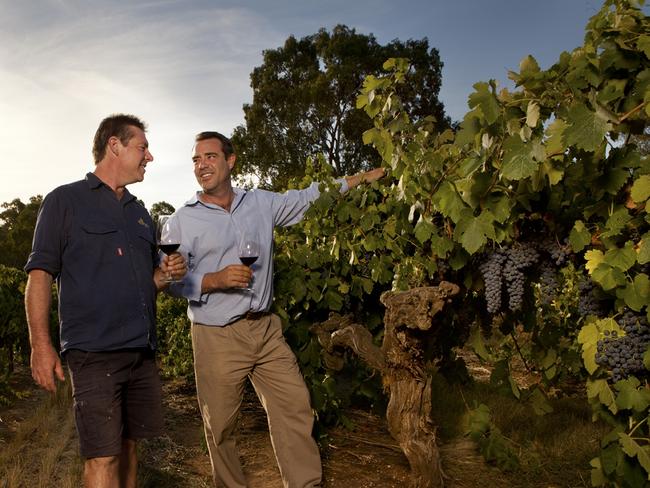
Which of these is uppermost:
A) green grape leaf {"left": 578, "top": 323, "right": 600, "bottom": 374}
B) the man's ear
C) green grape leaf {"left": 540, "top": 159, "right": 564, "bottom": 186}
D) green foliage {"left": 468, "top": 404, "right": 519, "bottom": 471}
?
the man's ear

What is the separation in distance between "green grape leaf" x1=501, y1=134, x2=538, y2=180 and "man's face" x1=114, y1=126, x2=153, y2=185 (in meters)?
1.71

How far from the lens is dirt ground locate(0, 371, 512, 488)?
426 centimetres

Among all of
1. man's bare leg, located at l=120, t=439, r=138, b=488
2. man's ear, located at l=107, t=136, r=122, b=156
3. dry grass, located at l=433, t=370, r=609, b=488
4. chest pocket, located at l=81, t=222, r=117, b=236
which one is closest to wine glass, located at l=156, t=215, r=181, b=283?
chest pocket, located at l=81, t=222, r=117, b=236

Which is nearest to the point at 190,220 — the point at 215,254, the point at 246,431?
the point at 215,254

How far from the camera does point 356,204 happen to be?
4.43 m

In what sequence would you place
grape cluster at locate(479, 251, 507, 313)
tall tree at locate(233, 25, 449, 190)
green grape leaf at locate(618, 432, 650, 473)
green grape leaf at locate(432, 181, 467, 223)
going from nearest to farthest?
1. green grape leaf at locate(618, 432, 650, 473)
2. green grape leaf at locate(432, 181, 467, 223)
3. grape cluster at locate(479, 251, 507, 313)
4. tall tree at locate(233, 25, 449, 190)

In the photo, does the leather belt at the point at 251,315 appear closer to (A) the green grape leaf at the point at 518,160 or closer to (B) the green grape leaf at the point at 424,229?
(B) the green grape leaf at the point at 424,229

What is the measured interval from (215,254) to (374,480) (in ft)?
6.15

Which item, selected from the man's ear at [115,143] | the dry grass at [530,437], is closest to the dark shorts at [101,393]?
the man's ear at [115,143]

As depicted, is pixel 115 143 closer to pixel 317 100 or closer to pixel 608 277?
pixel 608 277

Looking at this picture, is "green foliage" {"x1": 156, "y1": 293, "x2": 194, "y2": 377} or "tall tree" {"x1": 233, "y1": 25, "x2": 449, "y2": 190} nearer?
"green foliage" {"x1": 156, "y1": 293, "x2": 194, "y2": 377}

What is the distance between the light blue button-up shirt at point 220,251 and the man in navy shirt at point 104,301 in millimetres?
335

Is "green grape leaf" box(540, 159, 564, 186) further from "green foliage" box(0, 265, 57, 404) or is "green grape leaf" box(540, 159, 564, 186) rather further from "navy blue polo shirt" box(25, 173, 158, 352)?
"green foliage" box(0, 265, 57, 404)

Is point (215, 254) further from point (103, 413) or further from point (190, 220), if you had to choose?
point (103, 413)
